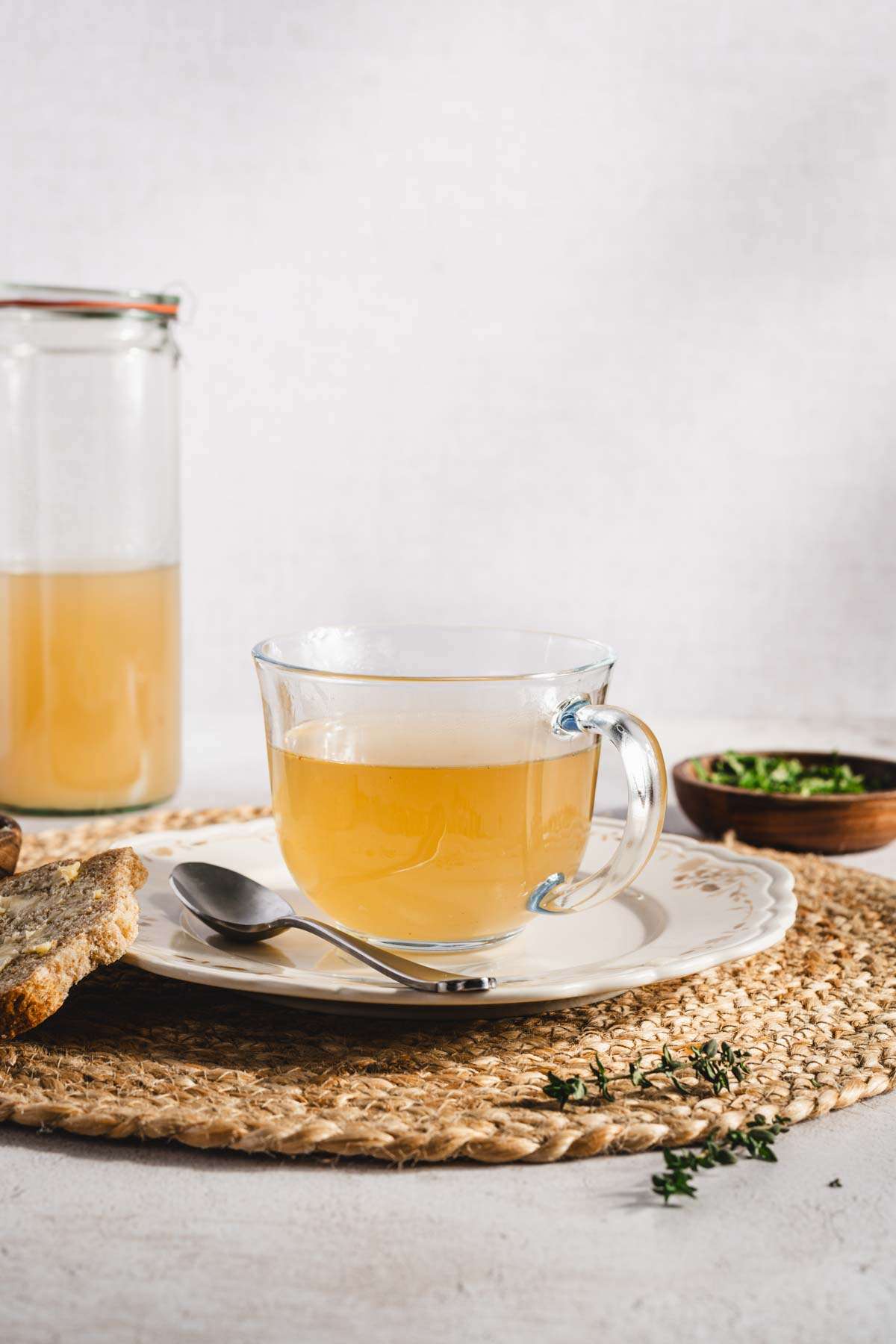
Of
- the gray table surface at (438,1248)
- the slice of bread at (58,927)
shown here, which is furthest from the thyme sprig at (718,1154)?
the slice of bread at (58,927)

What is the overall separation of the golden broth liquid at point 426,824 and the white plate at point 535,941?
4 cm

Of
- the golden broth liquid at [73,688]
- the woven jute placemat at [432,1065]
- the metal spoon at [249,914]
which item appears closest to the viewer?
the woven jute placemat at [432,1065]

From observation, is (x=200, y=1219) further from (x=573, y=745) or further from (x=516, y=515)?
(x=516, y=515)

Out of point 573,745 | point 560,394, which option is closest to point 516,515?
point 560,394

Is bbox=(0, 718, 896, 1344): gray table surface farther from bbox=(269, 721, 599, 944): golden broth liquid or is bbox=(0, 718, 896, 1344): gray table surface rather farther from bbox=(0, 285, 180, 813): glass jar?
bbox=(0, 285, 180, 813): glass jar

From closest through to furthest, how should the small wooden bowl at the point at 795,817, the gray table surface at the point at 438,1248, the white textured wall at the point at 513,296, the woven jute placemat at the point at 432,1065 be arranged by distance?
the gray table surface at the point at 438,1248 < the woven jute placemat at the point at 432,1065 < the small wooden bowl at the point at 795,817 < the white textured wall at the point at 513,296

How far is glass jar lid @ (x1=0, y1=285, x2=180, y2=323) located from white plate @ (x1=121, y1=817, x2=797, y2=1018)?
0.57m

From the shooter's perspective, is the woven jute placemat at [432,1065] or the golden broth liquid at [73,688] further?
the golden broth liquid at [73,688]

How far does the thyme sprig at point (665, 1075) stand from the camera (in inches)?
29.8

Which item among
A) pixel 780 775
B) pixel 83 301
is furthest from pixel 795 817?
pixel 83 301

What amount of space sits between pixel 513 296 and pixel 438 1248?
1581 mm

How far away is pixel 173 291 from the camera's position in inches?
77.8

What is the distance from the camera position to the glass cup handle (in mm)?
890

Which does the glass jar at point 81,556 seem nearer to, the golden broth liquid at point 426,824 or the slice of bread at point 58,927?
the slice of bread at point 58,927
